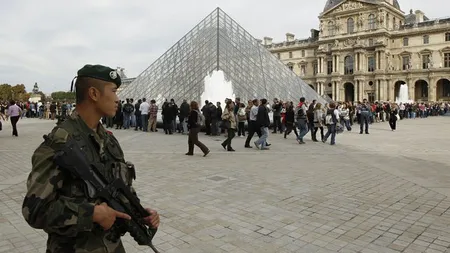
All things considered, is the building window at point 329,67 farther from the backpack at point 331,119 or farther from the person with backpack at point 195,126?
the person with backpack at point 195,126

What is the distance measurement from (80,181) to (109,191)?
0.12 metres

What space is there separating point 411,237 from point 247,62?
1657cm

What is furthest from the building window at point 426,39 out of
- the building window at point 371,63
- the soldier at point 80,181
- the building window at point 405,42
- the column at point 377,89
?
the soldier at point 80,181

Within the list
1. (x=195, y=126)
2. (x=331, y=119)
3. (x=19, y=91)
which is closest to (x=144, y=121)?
(x=195, y=126)

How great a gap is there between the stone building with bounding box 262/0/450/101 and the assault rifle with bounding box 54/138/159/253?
181ft

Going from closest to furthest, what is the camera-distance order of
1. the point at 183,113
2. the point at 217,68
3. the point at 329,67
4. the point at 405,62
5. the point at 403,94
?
the point at 183,113, the point at 217,68, the point at 403,94, the point at 405,62, the point at 329,67

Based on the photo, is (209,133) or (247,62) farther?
(247,62)

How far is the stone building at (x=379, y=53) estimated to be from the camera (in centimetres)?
5009

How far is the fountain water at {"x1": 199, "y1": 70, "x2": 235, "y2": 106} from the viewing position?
18312mm

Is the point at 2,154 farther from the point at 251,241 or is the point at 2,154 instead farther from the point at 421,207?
the point at 421,207

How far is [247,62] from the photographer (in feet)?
64.1

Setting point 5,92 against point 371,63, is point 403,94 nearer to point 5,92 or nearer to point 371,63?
point 371,63

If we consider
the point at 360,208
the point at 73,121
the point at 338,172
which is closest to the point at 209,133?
the point at 338,172

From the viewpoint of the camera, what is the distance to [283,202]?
480cm
